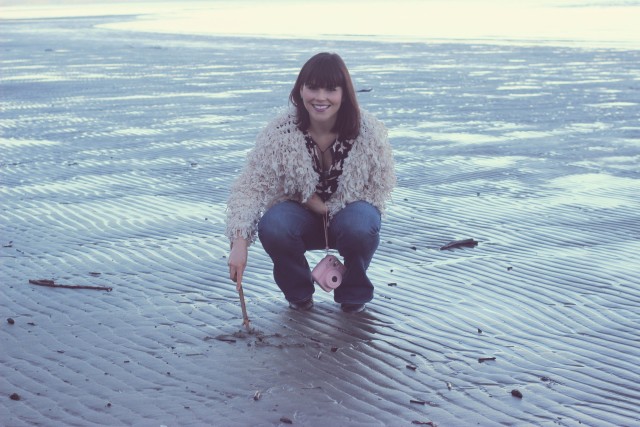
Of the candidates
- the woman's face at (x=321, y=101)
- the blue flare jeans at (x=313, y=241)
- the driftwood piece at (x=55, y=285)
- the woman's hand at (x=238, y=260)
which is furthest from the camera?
the driftwood piece at (x=55, y=285)

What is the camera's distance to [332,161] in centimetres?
573

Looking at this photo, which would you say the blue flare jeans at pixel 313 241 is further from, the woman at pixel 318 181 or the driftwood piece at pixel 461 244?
the driftwood piece at pixel 461 244

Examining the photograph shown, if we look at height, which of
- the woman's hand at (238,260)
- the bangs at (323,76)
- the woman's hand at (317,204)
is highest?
the bangs at (323,76)

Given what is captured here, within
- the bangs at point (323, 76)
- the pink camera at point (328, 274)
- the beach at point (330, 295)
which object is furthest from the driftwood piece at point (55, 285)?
the bangs at point (323, 76)

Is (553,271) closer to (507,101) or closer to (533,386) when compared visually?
(533,386)

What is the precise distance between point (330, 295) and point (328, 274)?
1.76 ft

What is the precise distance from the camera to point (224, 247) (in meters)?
7.42

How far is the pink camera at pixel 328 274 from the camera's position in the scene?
573 centimetres

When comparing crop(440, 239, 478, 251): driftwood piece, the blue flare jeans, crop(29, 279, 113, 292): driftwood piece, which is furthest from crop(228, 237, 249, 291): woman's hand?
crop(440, 239, 478, 251): driftwood piece

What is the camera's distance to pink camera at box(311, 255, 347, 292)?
573 cm

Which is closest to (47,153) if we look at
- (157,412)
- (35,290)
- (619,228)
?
(35,290)

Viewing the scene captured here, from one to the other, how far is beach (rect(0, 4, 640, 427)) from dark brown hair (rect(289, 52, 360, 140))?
996 mm

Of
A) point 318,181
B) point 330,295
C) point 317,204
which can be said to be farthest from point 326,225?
point 330,295

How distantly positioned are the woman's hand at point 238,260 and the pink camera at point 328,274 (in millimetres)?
441
